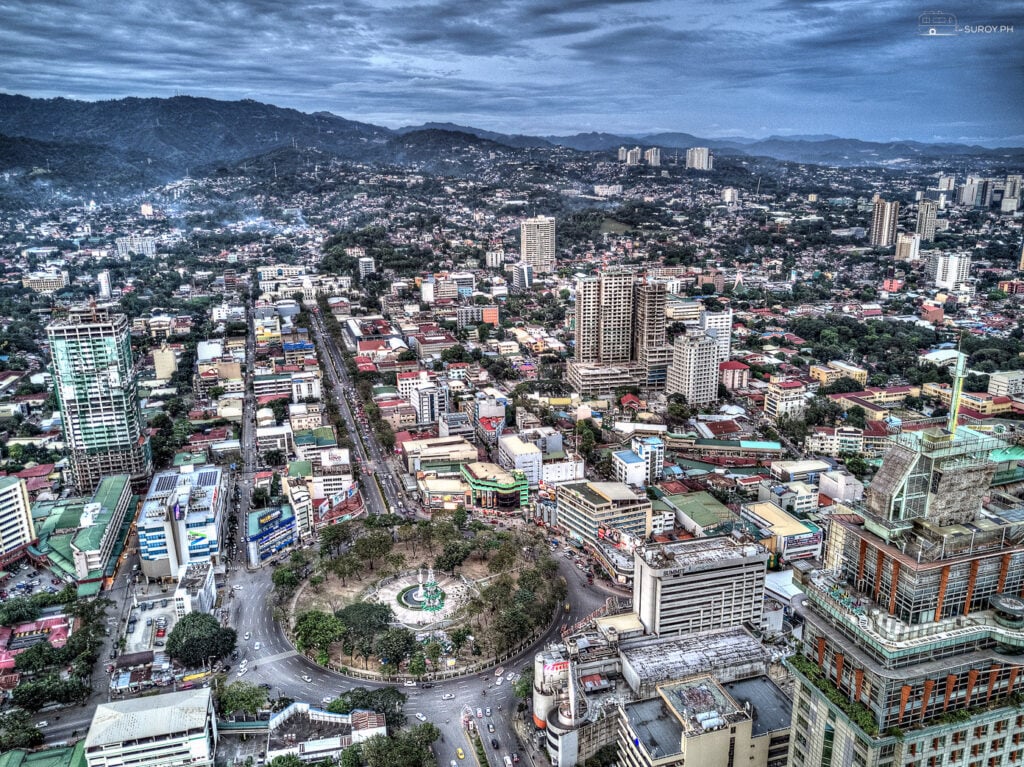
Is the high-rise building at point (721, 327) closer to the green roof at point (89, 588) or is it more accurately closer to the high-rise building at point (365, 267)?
the green roof at point (89, 588)

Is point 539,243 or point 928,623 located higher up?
point 928,623

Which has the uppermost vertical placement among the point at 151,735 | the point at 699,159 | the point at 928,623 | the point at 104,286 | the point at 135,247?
the point at 699,159

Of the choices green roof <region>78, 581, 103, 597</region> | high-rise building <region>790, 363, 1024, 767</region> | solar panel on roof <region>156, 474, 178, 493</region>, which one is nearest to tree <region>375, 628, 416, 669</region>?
green roof <region>78, 581, 103, 597</region>

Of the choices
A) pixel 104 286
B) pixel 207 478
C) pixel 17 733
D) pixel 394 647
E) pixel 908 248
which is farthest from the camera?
pixel 908 248

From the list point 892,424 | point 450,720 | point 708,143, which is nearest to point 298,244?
point 892,424

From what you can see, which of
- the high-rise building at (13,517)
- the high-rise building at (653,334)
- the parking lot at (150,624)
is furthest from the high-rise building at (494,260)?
the parking lot at (150,624)

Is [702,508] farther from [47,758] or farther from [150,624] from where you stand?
[47,758]

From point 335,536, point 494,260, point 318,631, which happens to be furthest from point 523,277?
point 318,631

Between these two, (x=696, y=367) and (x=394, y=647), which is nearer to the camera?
(x=394, y=647)
